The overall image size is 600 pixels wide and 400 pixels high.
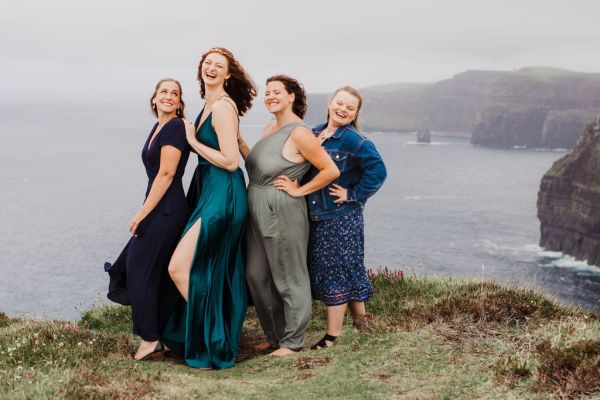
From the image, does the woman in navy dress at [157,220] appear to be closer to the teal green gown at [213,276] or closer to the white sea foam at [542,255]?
the teal green gown at [213,276]

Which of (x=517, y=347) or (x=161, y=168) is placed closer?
(x=517, y=347)

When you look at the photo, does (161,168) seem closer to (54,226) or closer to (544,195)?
(54,226)

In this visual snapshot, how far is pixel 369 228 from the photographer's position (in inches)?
4178

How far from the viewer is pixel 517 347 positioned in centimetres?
645

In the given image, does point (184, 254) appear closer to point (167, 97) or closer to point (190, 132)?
point (190, 132)

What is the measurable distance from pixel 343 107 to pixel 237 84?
1231 millimetres

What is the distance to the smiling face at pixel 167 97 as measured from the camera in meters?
7.16

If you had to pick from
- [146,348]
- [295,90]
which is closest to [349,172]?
[295,90]

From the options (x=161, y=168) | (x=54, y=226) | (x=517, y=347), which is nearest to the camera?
(x=517, y=347)

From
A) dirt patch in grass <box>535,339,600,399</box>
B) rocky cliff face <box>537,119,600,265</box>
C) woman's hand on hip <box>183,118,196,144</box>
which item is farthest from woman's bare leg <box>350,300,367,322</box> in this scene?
rocky cliff face <box>537,119,600,265</box>

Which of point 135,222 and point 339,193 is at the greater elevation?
point 339,193

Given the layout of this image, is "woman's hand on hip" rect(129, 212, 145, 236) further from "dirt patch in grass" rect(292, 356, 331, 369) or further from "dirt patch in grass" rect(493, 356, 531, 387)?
"dirt patch in grass" rect(493, 356, 531, 387)

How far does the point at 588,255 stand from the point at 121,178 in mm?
93418

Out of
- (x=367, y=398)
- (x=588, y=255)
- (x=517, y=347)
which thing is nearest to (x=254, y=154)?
(x=367, y=398)
